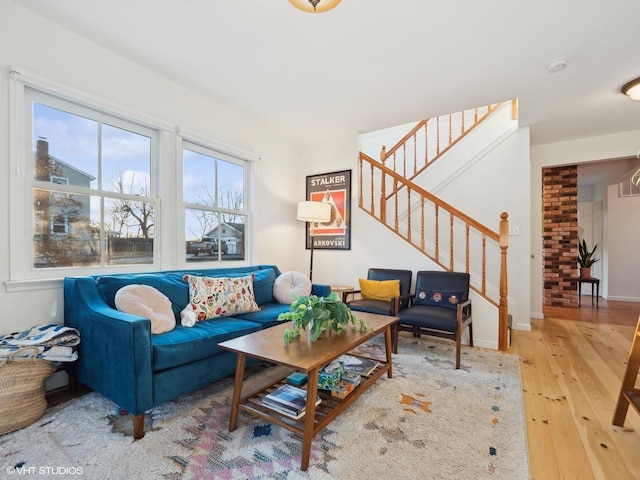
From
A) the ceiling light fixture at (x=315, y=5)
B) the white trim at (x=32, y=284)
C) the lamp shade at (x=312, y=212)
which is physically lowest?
the white trim at (x=32, y=284)

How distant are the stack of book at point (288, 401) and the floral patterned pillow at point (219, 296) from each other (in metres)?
0.99

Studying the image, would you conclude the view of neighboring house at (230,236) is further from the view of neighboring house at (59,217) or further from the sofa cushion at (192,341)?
the sofa cushion at (192,341)

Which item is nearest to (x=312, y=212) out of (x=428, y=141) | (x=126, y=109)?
(x=126, y=109)

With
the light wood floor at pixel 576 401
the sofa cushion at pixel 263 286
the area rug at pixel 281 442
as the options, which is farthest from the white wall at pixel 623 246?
the sofa cushion at pixel 263 286

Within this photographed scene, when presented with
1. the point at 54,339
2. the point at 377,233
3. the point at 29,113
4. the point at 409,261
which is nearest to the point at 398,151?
the point at 377,233

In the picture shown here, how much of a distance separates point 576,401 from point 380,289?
5.92 ft

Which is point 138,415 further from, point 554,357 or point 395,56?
point 554,357

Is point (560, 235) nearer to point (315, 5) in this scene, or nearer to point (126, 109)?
point (315, 5)

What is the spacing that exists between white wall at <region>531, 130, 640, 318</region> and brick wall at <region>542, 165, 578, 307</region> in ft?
2.63

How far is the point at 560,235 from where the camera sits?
17.6 feet

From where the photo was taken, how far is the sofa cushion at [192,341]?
5.94 feet

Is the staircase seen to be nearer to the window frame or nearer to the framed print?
the framed print

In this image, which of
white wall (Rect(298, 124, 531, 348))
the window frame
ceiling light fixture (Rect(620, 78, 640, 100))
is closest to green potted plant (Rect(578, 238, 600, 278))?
white wall (Rect(298, 124, 531, 348))

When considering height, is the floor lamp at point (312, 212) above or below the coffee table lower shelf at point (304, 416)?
above
